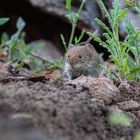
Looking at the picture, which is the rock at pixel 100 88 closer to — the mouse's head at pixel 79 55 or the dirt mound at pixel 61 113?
the dirt mound at pixel 61 113

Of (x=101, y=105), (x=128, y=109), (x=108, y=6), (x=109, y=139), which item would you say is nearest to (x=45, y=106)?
(x=109, y=139)

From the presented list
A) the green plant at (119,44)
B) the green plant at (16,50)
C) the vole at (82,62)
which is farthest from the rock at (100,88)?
the green plant at (16,50)

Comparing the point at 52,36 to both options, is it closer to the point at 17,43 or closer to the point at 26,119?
the point at 17,43

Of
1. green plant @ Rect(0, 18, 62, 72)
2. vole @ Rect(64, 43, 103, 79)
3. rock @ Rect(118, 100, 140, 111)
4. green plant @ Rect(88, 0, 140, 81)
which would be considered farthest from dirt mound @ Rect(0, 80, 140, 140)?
green plant @ Rect(0, 18, 62, 72)

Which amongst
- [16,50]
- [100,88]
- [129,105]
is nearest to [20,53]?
[16,50]

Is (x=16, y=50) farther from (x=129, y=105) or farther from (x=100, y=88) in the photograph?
(x=129, y=105)
